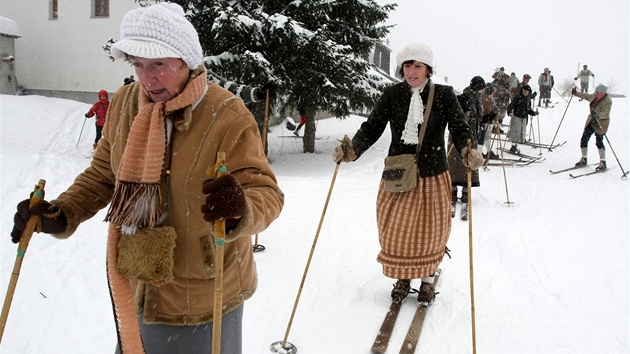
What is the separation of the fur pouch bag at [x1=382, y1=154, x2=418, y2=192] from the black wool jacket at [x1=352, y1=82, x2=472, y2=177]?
0.25 ft

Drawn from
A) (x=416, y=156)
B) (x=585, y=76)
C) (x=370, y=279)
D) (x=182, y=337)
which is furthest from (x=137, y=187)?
(x=585, y=76)

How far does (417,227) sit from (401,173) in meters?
0.46

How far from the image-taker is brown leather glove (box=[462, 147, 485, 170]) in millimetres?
3244

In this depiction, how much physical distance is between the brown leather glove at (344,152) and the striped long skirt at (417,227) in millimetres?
490

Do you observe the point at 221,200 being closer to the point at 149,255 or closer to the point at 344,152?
the point at 149,255

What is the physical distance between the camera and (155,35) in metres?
1.61

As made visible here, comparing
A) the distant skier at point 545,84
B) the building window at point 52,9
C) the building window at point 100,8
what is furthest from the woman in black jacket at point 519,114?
the building window at point 52,9

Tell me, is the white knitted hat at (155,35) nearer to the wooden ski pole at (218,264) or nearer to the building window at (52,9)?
the wooden ski pole at (218,264)

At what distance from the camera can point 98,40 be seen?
18.6 metres

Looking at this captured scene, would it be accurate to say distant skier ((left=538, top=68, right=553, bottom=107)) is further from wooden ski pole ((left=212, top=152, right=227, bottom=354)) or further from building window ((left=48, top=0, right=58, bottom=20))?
wooden ski pole ((left=212, top=152, right=227, bottom=354))

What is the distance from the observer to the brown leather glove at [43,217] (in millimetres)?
1734

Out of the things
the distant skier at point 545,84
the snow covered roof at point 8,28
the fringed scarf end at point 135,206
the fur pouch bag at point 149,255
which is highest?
the snow covered roof at point 8,28

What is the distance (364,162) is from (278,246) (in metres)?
6.38

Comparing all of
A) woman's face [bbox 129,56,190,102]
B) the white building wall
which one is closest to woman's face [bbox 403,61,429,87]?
woman's face [bbox 129,56,190,102]
